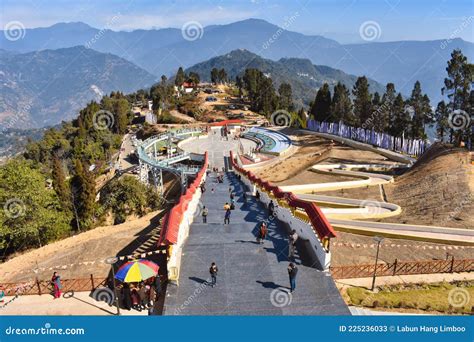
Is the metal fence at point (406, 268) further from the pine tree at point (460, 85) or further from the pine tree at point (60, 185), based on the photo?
the pine tree at point (60, 185)

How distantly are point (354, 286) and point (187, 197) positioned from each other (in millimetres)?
10698

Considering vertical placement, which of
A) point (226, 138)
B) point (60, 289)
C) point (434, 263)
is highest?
point (226, 138)

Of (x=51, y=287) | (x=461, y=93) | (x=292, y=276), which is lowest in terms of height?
(x=51, y=287)

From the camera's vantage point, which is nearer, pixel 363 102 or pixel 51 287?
pixel 51 287

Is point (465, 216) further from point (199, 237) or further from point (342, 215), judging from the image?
point (199, 237)

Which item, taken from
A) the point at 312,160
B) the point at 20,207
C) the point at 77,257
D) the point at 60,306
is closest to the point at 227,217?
the point at 77,257

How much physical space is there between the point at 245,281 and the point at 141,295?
14.2 feet

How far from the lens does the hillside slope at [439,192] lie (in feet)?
94.0

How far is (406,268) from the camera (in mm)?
20125

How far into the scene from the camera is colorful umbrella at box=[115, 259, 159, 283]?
15.8 meters

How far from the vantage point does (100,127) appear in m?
103

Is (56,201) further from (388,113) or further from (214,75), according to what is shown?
→ (214,75)

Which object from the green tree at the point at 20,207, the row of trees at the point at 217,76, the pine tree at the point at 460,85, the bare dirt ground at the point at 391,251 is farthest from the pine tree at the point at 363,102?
the row of trees at the point at 217,76

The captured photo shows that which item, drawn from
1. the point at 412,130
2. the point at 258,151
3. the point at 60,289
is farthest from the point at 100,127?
the point at 60,289
